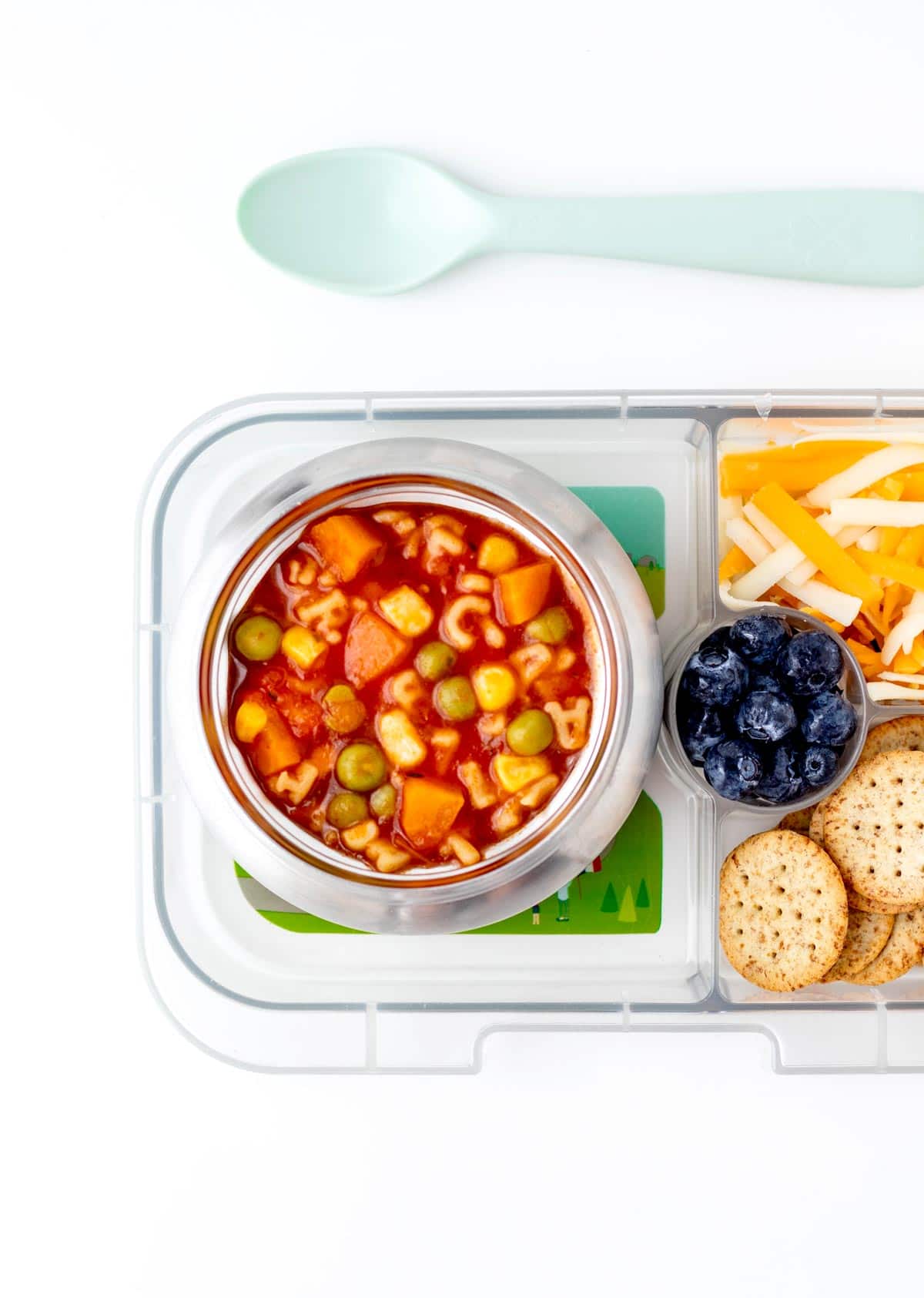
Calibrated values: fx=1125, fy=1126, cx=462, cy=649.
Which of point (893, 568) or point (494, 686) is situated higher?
point (893, 568)

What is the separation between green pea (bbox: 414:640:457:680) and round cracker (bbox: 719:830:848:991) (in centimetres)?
59

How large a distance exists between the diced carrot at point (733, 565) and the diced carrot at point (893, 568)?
0.17 m

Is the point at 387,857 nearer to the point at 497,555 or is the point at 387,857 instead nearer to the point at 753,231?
the point at 497,555

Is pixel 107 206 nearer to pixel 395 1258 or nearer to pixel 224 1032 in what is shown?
pixel 224 1032

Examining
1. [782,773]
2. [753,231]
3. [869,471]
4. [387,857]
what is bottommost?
[387,857]

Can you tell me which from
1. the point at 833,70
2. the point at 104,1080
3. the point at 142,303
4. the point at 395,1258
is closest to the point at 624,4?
the point at 833,70

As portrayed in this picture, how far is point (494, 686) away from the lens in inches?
63.7

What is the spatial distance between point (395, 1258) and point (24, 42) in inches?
90.4

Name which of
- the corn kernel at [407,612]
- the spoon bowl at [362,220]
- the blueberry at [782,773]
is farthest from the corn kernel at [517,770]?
the spoon bowl at [362,220]

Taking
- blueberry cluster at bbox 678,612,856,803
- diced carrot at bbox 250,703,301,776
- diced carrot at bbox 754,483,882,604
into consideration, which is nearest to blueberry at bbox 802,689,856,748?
blueberry cluster at bbox 678,612,856,803

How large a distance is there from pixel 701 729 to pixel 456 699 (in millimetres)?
365

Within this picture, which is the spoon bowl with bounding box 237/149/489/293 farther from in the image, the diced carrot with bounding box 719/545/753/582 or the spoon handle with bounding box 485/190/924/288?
the diced carrot with bounding box 719/545/753/582

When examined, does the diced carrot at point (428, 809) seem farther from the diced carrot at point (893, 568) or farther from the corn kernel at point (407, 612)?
the diced carrot at point (893, 568)

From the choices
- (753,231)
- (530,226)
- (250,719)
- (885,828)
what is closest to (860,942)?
(885,828)
